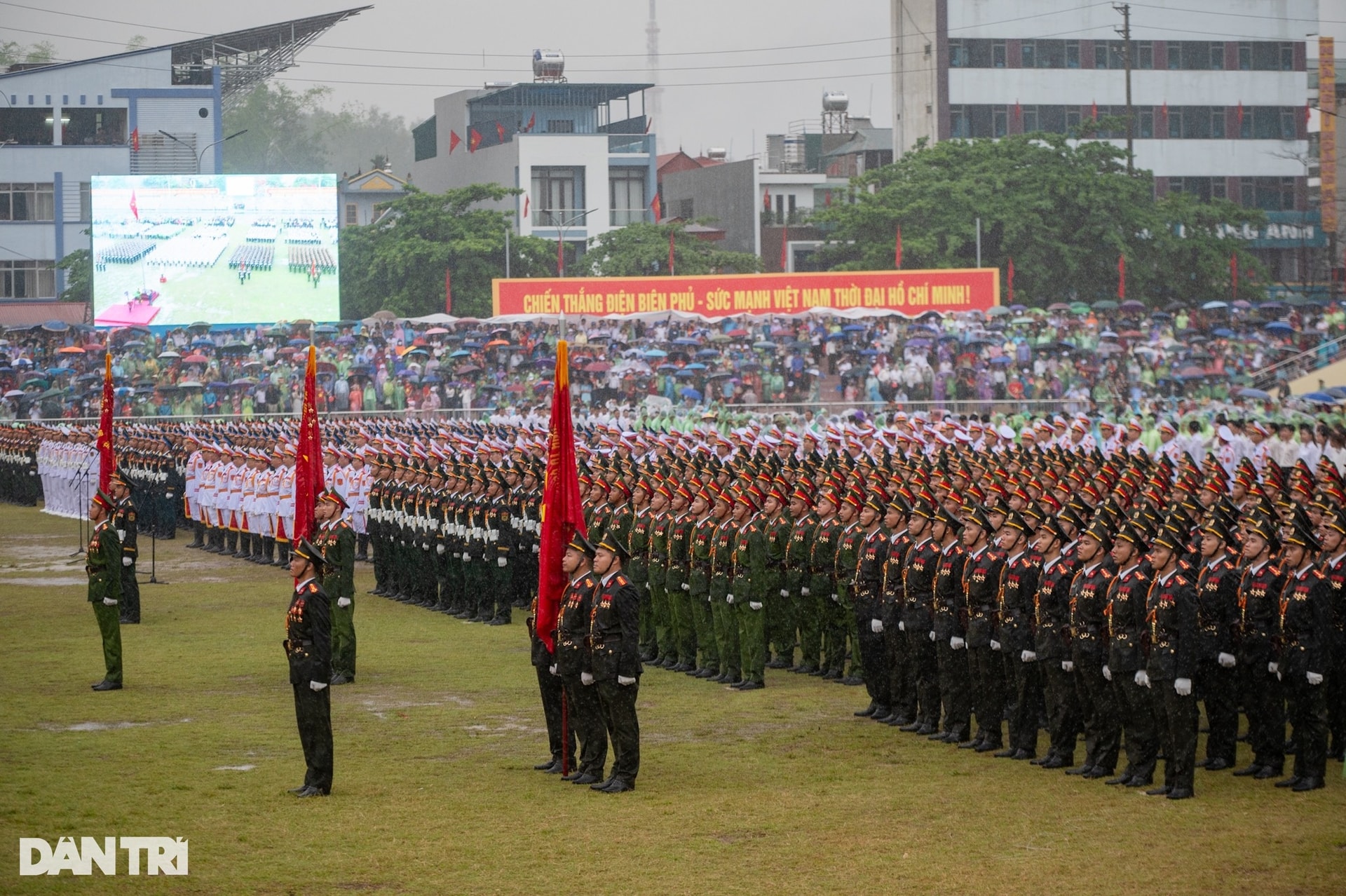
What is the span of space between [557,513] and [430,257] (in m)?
38.7

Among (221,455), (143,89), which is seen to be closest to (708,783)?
(221,455)

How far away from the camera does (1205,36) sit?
63625mm

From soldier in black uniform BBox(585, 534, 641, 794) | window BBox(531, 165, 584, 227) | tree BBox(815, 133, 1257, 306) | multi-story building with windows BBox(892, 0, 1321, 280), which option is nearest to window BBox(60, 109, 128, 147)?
window BBox(531, 165, 584, 227)

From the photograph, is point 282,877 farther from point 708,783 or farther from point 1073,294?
point 1073,294

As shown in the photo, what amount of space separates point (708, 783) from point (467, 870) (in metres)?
2.47

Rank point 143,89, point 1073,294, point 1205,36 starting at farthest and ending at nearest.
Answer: point 1205,36 → point 143,89 → point 1073,294

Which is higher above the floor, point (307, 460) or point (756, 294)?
point (756, 294)

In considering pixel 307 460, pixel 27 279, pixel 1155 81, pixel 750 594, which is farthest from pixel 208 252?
pixel 1155 81

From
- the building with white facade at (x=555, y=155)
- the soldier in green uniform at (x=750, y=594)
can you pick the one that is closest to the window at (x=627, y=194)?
the building with white facade at (x=555, y=155)

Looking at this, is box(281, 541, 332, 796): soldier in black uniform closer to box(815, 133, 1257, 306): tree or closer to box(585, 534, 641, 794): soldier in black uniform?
box(585, 534, 641, 794): soldier in black uniform

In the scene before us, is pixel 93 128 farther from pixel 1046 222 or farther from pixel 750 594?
pixel 750 594

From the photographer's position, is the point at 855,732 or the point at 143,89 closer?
the point at 855,732

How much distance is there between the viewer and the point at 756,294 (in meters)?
42.2

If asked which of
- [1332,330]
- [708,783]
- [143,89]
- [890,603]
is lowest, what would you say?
[708,783]
